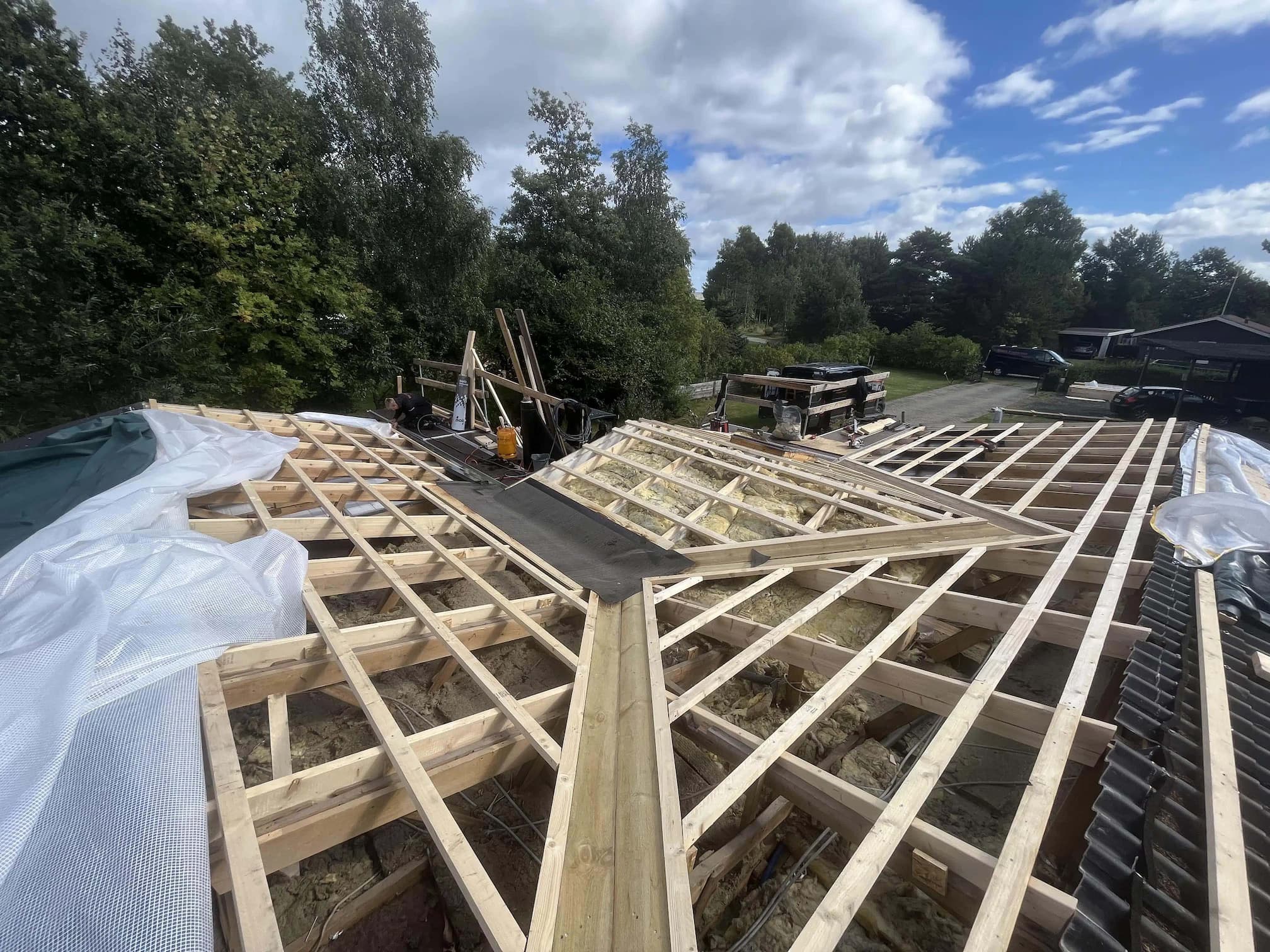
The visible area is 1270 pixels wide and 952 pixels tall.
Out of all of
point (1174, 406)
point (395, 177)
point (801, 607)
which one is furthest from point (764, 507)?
point (1174, 406)

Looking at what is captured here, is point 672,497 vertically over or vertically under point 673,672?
over

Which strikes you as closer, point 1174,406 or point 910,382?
point 1174,406

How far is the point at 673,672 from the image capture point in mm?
3064

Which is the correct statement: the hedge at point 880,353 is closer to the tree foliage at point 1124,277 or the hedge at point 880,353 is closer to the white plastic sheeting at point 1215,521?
the white plastic sheeting at point 1215,521

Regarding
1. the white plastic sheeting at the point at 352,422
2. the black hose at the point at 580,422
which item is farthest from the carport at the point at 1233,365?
the white plastic sheeting at the point at 352,422

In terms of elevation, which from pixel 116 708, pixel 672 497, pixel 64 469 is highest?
pixel 64 469

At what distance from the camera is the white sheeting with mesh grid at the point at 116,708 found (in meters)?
1.24

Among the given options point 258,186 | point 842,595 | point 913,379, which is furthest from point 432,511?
point 913,379

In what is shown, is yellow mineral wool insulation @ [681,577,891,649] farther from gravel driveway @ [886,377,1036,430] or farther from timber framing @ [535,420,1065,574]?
gravel driveway @ [886,377,1036,430]

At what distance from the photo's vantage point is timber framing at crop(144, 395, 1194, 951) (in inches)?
62.0

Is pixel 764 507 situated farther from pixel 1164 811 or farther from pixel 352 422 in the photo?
pixel 352 422

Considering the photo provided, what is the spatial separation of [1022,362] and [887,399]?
12.0 metres

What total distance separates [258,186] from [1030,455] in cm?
1511

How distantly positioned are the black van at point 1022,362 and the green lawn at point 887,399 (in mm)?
2543
